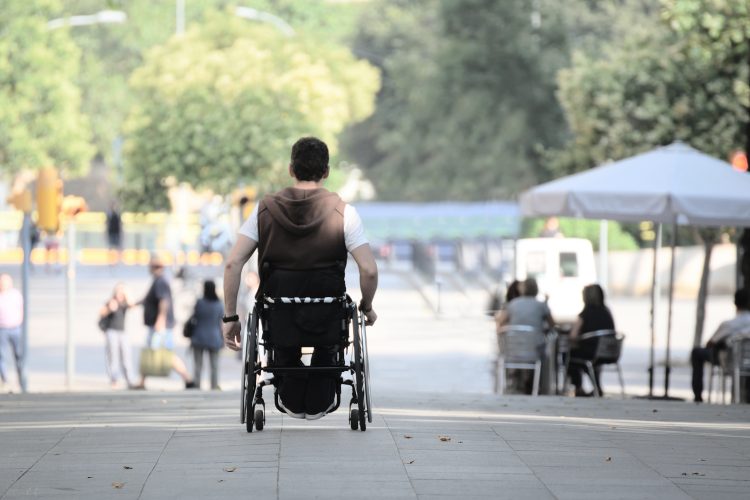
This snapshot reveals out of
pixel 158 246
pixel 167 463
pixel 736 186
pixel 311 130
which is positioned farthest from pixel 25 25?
pixel 167 463

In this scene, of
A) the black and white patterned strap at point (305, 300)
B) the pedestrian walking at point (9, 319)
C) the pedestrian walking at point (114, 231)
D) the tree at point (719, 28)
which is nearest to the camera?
the black and white patterned strap at point (305, 300)

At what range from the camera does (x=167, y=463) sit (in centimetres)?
805

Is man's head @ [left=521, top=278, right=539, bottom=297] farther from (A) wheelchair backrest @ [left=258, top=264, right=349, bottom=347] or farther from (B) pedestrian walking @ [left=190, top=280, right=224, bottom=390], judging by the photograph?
(A) wheelchair backrest @ [left=258, top=264, right=349, bottom=347]

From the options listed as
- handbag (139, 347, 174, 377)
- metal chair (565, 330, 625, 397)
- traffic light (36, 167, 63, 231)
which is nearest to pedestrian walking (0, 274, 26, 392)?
traffic light (36, 167, 63, 231)

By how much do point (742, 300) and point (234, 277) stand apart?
345 inches

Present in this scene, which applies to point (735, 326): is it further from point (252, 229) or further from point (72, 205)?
point (72, 205)

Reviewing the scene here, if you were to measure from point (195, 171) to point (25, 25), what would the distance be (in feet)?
79.1

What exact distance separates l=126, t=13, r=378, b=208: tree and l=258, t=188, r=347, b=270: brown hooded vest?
29.3 m

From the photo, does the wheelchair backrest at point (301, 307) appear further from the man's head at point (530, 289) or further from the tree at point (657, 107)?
the tree at point (657, 107)

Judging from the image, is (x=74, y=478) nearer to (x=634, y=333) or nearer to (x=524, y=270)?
(x=524, y=270)

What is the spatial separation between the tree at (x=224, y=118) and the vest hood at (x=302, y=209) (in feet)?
96.2

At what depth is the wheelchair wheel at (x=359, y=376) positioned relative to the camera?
346 inches

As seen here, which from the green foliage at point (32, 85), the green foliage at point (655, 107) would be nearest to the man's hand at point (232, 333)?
the green foliage at point (655, 107)

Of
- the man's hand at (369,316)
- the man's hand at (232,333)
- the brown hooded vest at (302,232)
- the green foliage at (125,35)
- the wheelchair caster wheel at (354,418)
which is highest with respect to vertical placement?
the green foliage at (125,35)
